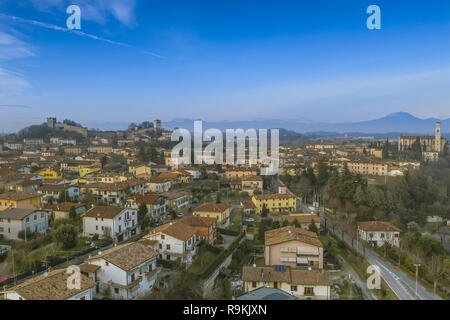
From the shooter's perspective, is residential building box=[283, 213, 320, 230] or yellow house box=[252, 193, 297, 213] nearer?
residential building box=[283, 213, 320, 230]

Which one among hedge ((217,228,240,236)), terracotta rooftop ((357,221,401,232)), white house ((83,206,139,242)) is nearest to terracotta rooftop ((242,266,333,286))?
hedge ((217,228,240,236))

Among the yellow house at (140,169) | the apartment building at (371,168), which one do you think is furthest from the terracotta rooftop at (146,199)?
the apartment building at (371,168)

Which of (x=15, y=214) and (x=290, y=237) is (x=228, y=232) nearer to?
(x=290, y=237)

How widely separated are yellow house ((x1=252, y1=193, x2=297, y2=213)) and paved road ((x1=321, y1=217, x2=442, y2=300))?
565 centimetres

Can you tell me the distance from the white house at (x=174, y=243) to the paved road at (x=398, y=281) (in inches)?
254

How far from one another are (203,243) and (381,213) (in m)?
11.5

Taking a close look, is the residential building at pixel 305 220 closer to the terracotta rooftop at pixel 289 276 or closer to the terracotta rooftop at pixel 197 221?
the terracotta rooftop at pixel 197 221

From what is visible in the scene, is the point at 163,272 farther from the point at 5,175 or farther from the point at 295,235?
the point at 5,175

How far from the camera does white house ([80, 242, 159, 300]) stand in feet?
25.4

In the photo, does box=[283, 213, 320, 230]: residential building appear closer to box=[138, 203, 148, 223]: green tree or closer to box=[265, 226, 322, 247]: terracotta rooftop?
box=[265, 226, 322, 247]: terracotta rooftop

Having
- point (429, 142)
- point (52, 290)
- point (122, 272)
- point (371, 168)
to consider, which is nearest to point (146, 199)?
point (122, 272)

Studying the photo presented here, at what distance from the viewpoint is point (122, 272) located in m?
7.78

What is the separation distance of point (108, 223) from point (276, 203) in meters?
9.80
